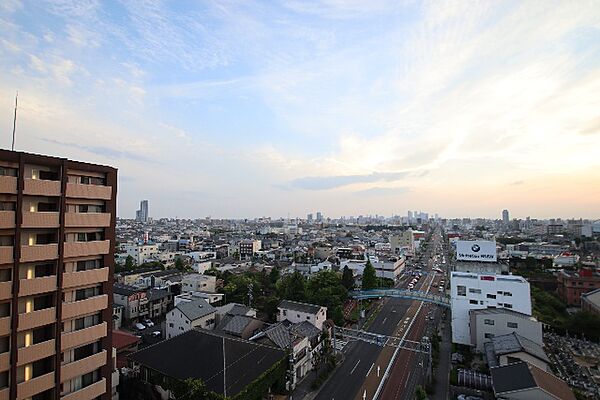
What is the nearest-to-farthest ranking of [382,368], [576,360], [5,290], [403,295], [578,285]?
1. [5,290]
2. [382,368]
3. [576,360]
4. [403,295]
5. [578,285]

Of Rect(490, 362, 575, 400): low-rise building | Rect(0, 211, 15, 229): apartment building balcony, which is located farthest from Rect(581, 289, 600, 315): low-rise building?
Rect(0, 211, 15, 229): apartment building balcony

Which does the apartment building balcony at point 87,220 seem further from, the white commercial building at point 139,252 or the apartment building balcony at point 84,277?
the white commercial building at point 139,252

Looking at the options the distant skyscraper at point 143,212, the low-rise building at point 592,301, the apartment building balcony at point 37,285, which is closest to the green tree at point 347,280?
the low-rise building at point 592,301

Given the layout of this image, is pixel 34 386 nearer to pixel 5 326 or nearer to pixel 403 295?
pixel 5 326

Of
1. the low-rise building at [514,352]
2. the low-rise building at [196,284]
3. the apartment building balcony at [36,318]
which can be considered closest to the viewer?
the apartment building balcony at [36,318]

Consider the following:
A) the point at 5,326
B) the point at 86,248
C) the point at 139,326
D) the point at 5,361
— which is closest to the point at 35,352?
the point at 5,361

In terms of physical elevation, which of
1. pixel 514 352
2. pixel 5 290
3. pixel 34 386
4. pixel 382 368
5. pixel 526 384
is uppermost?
pixel 5 290
